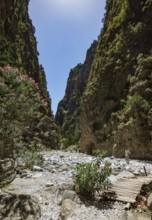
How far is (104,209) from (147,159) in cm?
1772

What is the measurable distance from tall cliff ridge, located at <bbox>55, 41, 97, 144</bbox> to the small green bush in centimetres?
6178

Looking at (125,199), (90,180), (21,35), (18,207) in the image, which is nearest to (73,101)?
(21,35)

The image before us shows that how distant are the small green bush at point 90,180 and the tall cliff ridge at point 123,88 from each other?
54.4 feet

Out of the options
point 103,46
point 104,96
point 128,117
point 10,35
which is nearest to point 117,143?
point 128,117

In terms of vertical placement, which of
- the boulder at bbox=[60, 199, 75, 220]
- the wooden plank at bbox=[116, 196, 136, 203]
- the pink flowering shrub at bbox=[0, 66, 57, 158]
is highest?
the pink flowering shrub at bbox=[0, 66, 57, 158]

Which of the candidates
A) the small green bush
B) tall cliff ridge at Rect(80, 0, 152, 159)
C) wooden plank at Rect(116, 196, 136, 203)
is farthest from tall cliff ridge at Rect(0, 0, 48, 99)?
wooden plank at Rect(116, 196, 136, 203)

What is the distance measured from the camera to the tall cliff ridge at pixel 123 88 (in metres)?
28.5

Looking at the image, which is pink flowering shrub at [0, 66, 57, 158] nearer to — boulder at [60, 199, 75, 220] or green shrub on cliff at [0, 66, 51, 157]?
green shrub on cliff at [0, 66, 51, 157]

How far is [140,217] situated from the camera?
9.09m

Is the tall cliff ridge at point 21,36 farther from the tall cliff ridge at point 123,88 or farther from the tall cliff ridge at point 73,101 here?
the tall cliff ridge at point 73,101

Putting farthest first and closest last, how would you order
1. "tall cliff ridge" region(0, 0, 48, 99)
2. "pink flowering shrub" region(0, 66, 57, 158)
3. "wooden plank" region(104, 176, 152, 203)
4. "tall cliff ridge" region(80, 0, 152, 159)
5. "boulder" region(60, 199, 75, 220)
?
"tall cliff ridge" region(0, 0, 48, 99)
"tall cliff ridge" region(80, 0, 152, 159)
"wooden plank" region(104, 176, 152, 203)
"pink flowering shrub" region(0, 66, 57, 158)
"boulder" region(60, 199, 75, 220)

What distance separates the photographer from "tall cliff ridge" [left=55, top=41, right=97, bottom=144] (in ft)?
310

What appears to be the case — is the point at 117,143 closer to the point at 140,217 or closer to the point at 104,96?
the point at 104,96

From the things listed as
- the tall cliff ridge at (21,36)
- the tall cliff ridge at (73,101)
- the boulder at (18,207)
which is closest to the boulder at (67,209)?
the boulder at (18,207)
